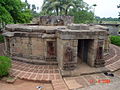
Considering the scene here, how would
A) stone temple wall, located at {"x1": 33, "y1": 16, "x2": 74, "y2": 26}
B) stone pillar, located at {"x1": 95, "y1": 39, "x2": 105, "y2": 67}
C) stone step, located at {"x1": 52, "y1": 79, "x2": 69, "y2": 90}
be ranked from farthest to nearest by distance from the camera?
stone temple wall, located at {"x1": 33, "y1": 16, "x2": 74, "y2": 26} → stone pillar, located at {"x1": 95, "y1": 39, "x2": 105, "y2": 67} → stone step, located at {"x1": 52, "y1": 79, "x2": 69, "y2": 90}

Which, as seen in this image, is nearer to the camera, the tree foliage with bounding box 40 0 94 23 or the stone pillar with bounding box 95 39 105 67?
the stone pillar with bounding box 95 39 105 67

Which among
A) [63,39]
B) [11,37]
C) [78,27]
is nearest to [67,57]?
[63,39]

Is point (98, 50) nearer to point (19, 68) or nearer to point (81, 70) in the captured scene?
point (81, 70)

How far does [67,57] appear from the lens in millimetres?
5598

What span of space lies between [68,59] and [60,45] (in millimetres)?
811

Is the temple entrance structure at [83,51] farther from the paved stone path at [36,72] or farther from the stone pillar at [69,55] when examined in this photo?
the paved stone path at [36,72]

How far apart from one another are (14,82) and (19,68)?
1168 millimetres

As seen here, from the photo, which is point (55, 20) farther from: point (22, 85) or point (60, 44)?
point (22, 85)

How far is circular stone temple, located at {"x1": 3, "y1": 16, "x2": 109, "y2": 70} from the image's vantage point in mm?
5582

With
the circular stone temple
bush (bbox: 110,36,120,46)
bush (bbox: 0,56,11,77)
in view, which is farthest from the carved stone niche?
bush (bbox: 110,36,120,46)

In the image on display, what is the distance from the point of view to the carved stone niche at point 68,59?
5535 mm

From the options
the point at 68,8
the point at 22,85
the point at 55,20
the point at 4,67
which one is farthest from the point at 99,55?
the point at 68,8

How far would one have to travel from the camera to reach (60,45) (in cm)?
585

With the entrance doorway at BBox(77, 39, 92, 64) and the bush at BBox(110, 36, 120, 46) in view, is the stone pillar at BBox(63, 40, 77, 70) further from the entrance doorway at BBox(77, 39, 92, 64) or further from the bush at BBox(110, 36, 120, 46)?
the bush at BBox(110, 36, 120, 46)
